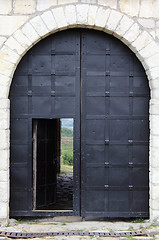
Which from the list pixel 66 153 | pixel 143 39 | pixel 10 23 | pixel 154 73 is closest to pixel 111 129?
pixel 154 73

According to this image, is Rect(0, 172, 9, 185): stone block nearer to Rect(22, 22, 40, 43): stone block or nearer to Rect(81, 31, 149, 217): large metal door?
Rect(81, 31, 149, 217): large metal door

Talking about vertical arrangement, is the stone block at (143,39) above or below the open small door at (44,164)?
above

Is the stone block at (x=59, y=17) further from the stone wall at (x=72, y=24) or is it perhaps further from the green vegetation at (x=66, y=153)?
the green vegetation at (x=66, y=153)

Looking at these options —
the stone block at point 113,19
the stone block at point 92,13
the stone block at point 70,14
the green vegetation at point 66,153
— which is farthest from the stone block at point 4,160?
the green vegetation at point 66,153

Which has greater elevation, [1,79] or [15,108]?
[1,79]

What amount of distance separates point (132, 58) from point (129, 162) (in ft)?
5.17

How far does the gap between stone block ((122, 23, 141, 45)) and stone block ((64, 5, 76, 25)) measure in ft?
2.56

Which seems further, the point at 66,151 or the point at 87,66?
the point at 66,151

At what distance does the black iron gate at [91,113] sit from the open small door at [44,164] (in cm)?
53

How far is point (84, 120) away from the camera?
15.3 ft

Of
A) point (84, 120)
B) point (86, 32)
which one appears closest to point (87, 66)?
point (86, 32)

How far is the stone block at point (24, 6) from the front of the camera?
175 inches

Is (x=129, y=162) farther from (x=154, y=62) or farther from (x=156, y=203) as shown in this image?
(x=154, y=62)

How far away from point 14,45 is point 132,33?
1707 mm
